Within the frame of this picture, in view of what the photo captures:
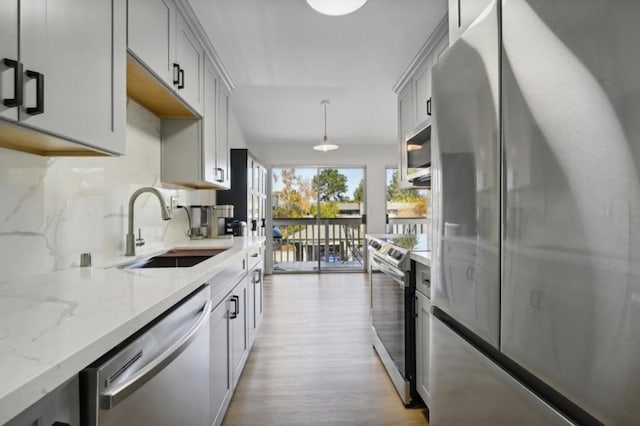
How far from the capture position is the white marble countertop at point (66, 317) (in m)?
0.48

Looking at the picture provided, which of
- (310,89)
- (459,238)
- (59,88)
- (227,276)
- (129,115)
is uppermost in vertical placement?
(310,89)

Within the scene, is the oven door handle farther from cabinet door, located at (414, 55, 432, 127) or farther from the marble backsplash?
the marble backsplash

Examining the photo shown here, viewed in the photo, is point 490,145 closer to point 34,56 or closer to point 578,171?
point 578,171

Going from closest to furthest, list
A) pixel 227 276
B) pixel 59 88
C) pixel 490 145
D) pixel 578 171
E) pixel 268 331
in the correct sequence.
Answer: pixel 578 171
pixel 490 145
pixel 59 88
pixel 227 276
pixel 268 331

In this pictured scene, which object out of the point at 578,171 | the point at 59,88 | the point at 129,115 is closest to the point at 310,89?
the point at 129,115

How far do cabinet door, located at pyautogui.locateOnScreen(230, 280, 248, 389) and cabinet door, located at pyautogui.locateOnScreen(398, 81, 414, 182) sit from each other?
1841mm

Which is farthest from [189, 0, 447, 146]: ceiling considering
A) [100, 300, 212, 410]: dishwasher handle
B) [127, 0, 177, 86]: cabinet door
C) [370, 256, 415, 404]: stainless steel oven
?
[100, 300, 212, 410]: dishwasher handle

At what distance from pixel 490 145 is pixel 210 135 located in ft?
7.15

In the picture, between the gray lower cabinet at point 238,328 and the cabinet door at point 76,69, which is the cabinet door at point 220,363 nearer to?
the gray lower cabinet at point 238,328

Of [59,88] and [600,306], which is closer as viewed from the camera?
[600,306]

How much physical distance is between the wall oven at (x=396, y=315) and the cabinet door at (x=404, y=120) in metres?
0.95

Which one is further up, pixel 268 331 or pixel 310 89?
pixel 310 89

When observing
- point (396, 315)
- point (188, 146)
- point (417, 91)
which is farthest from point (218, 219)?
point (417, 91)

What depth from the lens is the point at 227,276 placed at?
1.69 meters
